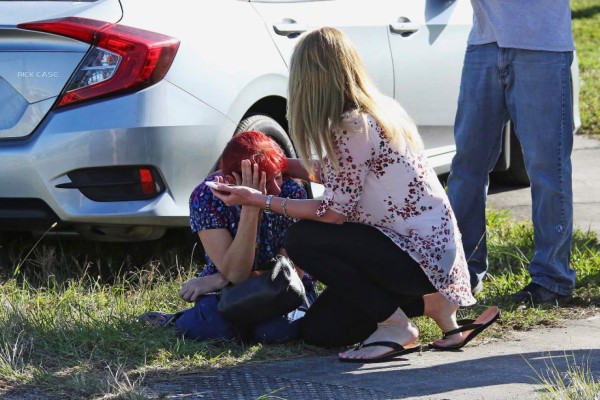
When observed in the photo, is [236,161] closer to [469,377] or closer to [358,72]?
[358,72]

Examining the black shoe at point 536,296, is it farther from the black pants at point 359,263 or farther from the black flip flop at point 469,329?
the black pants at point 359,263

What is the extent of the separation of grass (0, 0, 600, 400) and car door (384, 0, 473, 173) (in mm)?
574

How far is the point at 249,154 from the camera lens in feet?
13.6

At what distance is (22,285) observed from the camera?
16.0ft

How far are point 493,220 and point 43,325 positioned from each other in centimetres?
295

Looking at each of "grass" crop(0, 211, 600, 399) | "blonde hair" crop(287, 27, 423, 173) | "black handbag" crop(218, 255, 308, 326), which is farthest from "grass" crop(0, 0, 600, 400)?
"blonde hair" crop(287, 27, 423, 173)

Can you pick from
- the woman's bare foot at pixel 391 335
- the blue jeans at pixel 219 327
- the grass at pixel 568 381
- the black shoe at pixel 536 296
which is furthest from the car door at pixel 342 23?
the grass at pixel 568 381

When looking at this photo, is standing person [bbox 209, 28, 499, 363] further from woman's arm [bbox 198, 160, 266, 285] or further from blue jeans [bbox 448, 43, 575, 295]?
blue jeans [bbox 448, 43, 575, 295]

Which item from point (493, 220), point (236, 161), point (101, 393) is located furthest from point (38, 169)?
point (493, 220)

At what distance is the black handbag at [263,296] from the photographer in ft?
13.5

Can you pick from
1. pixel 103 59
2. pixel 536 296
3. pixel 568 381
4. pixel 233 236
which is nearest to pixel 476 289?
pixel 536 296

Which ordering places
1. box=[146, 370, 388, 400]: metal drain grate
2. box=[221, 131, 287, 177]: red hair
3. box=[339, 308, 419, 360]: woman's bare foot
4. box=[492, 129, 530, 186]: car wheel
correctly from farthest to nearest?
1. box=[492, 129, 530, 186]: car wheel
2. box=[221, 131, 287, 177]: red hair
3. box=[339, 308, 419, 360]: woman's bare foot
4. box=[146, 370, 388, 400]: metal drain grate

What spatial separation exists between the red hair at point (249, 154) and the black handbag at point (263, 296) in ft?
1.15

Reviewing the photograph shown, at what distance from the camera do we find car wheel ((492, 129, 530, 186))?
727 centimetres
